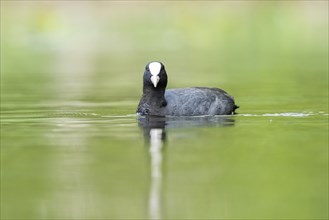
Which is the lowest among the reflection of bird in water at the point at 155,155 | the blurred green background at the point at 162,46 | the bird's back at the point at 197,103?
the reflection of bird in water at the point at 155,155

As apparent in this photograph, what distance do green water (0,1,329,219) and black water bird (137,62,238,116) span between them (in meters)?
0.30

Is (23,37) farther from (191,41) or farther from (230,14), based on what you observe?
(230,14)

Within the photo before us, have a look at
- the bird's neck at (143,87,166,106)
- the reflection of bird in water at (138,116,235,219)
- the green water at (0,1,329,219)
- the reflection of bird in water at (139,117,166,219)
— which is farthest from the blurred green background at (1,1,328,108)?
the reflection of bird in water at (139,117,166,219)

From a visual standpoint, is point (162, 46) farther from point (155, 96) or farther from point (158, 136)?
point (158, 136)

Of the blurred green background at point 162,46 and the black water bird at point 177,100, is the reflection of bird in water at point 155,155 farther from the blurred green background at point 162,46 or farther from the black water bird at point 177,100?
the blurred green background at point 162,46

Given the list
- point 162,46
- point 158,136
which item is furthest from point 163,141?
point 162,46

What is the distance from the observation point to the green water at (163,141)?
1072 cm

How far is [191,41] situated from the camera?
148 feet

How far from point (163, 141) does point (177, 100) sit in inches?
129

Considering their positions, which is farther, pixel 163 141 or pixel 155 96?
pixel 155 96

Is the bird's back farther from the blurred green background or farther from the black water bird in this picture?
the blurred green background

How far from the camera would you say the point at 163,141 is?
14.7 metres

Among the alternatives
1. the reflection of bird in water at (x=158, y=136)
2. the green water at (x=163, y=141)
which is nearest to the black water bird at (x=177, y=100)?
the reflection of bird in water at (x=158, y=136)

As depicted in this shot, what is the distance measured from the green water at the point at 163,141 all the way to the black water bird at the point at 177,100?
0.30m
